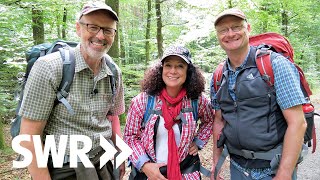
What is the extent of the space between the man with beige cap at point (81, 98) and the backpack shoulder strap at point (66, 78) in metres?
0.04

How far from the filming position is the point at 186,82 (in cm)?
310

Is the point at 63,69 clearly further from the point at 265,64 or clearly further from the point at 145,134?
the point at 265,64

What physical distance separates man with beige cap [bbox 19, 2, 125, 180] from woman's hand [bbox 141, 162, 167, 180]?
0.45 meters

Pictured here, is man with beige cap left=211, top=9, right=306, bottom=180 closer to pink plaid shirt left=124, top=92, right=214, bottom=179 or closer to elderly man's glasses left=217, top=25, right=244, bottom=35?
elderly man's glasses left=217, top=25, right=244, bottom=35

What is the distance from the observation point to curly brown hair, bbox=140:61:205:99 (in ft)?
9.95

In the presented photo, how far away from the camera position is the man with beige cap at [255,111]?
2.43 m

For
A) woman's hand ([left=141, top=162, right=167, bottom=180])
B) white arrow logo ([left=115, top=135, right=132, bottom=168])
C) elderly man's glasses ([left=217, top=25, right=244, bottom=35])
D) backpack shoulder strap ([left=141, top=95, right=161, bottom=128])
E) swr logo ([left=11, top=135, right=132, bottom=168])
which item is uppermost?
elderly man's glasses ([left=217, top=25, right=244, bottom=35])

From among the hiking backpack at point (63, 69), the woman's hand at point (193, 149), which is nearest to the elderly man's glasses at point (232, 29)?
the woman's hand at point (193, 149)

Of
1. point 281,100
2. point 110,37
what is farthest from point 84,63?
point 281,100

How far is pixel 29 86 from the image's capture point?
229 cm

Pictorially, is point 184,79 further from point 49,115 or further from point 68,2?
point 68,2

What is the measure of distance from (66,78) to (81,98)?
23cm

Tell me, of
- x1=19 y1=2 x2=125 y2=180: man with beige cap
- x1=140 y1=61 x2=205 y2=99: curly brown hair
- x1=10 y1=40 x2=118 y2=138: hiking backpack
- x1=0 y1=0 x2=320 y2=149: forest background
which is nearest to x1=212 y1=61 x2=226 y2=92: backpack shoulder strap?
x1=140 y1=61 x2=205 y2=99: curly brown hair

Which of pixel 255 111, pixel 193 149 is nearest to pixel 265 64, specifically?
pixel 255 111
